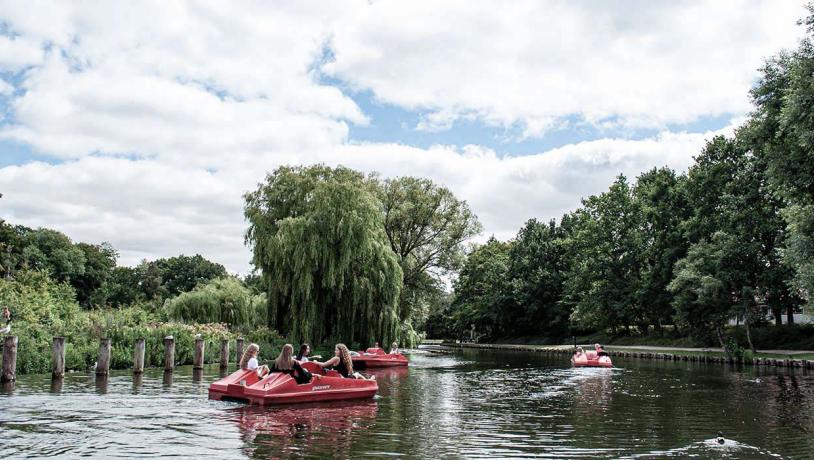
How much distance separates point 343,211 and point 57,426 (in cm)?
2207

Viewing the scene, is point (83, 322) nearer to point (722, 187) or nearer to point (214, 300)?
point (214, 300)

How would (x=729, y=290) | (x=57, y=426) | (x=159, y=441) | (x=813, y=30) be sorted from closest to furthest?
1. (x=159, y=441)
2. (x=57, y=426)
3. (x=813, y=30)
4. (x=729, y=290)

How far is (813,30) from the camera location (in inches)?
986

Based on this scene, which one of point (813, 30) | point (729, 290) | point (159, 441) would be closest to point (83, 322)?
A: point (159, 441)

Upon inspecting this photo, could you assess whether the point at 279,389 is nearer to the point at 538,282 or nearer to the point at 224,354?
the point at 224,354

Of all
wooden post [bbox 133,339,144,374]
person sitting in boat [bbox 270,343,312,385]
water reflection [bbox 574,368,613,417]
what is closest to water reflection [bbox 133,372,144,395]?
wooden post [bbox 133,339,144,374]

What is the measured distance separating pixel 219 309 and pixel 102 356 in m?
14.6

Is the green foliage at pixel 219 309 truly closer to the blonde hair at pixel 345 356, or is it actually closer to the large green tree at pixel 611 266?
the blonde hair at pixel 345 356

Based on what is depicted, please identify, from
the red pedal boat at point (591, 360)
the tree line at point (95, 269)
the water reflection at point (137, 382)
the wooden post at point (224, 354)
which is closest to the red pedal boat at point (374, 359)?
the wooden post at point (224, 354)

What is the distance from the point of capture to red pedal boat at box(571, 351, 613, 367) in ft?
112

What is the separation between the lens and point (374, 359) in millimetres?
30500

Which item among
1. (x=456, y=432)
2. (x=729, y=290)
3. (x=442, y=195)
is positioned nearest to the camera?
(x=456, y=432)

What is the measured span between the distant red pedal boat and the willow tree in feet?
49.1

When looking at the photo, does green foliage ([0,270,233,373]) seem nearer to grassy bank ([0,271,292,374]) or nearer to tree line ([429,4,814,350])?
grassy bank ([0,271,292,374])
